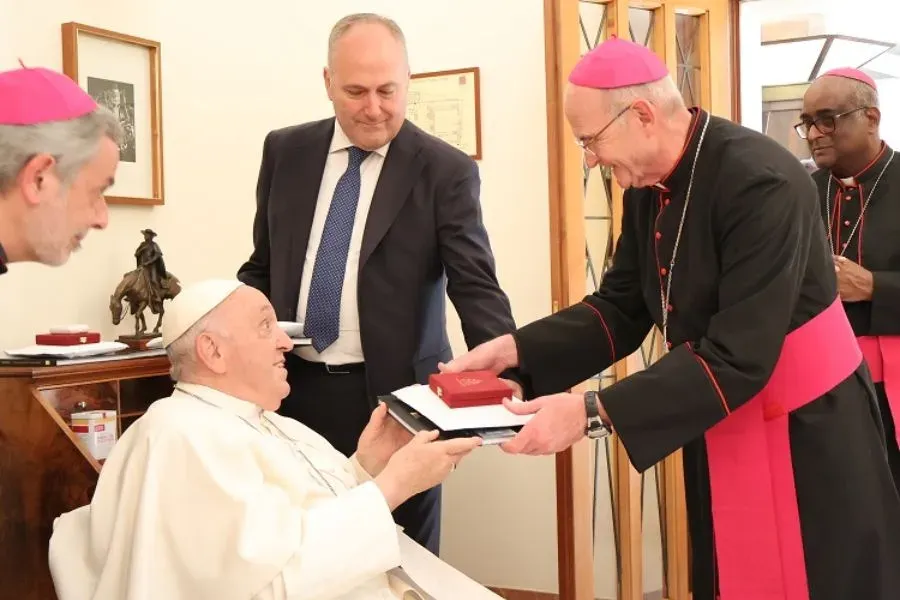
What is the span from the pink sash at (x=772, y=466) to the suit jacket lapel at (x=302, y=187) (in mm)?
1142

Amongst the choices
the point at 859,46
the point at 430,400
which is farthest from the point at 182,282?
the point at 859,46

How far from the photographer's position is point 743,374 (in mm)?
1902

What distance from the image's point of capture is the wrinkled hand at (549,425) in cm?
190

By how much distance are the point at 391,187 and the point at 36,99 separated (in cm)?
107

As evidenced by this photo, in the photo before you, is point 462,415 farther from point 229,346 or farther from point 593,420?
point 229,346

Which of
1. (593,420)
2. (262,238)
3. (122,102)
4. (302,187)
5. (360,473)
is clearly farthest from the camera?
(122,102)

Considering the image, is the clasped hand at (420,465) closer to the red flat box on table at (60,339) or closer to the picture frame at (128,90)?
the red flat box on table at (60,339)

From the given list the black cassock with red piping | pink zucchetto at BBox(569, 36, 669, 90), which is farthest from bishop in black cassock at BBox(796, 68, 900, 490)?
pink zucchetto at BBox(569, 36, 669, 90)

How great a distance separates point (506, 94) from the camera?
4.02m

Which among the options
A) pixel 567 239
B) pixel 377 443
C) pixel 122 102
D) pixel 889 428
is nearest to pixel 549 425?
pixel 377 443

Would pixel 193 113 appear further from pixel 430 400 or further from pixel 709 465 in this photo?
pixel 709 465

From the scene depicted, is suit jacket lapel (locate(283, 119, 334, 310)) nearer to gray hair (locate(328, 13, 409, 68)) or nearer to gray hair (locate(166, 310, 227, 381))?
gray hair (locate(328, 13, 409, 68))

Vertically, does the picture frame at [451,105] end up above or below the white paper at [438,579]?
above

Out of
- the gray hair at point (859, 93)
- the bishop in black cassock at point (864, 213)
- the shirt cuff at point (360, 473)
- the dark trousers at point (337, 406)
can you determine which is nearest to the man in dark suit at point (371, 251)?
the dark trousers at point (337, 406)
